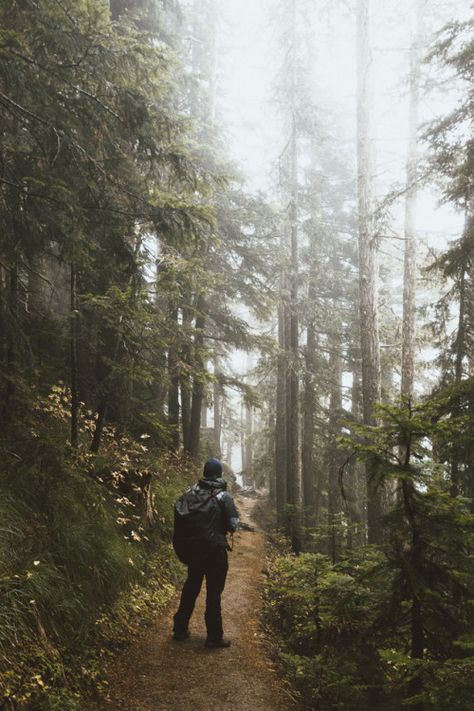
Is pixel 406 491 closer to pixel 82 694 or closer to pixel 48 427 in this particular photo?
pixel 82 694

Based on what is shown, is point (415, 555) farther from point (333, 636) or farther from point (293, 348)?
point (293, 348)

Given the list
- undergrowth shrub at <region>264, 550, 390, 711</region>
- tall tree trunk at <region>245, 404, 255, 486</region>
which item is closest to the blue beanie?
undergrowth shrub at <region>264, 550, 390, 711</region>

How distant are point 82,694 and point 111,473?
4.12 m

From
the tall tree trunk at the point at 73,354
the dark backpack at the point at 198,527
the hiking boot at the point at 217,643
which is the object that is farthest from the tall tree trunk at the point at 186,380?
the hiking boot at the point at 217,643

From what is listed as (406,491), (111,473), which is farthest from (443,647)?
(111,473)

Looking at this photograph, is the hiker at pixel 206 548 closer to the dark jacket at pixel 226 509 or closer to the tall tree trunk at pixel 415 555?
the dark jacket at pixel 226 509

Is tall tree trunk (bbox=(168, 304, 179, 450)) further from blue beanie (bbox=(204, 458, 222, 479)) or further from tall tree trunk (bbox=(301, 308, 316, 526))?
tall tree trunk (bbox=(301, 308, 316, 526))

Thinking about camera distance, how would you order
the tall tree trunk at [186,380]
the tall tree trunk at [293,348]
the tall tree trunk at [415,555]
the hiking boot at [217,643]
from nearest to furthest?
the tall tree trunk at [415,555]
the hiking boot at [217,643]
the tall tree trunk at [186,380]
the tall tree trunk at [293,348]

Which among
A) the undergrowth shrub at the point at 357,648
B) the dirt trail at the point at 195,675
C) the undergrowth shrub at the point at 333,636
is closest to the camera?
the undergrowth shrub at the point at 357,648

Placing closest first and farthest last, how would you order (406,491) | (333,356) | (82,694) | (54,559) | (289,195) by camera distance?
(406,491) < (82,694) < (54,559) < (289,195) < (333,356)

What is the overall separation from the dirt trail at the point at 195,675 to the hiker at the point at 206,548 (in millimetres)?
231

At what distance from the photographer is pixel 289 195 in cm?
1781

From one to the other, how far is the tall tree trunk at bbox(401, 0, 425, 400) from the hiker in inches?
357

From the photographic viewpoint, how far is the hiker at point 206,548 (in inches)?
193
